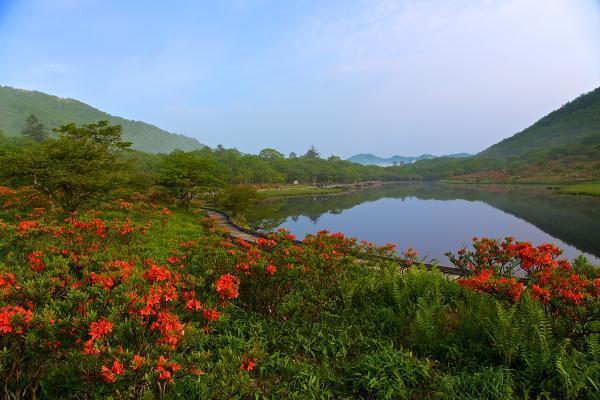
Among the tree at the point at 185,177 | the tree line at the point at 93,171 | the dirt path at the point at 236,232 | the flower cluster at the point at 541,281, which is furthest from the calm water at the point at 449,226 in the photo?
the flower cluster at the point at 541,281

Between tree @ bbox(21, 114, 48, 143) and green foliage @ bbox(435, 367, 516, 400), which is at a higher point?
tree @ bbox(21, 114, 48, 143)

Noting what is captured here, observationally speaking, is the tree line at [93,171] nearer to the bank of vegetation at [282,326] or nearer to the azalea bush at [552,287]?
the bank of vegetation at [282,326]

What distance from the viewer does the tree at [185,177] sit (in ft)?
70.3

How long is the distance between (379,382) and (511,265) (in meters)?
5.72

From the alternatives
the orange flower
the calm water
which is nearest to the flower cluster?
the orange flower

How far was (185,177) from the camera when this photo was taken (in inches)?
872

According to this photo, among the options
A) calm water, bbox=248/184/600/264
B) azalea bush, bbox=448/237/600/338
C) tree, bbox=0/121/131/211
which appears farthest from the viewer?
calm water, bbox=248/184/600/264

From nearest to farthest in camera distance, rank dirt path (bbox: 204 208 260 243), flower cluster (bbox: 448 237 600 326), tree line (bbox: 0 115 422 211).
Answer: flower cluster (bbox: 448 237 600 326)
tree line (bbox: 0 115 422 211)
dirt path (bbox: 204 208 260 243)

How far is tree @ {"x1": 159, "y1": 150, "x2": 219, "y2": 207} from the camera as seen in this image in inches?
844

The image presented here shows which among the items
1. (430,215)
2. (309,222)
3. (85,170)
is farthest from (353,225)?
(85,170)

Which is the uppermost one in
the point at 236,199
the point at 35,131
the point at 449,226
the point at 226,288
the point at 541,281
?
the point at 35,131

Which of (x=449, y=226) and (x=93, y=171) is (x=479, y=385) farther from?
(x=449, y=226)

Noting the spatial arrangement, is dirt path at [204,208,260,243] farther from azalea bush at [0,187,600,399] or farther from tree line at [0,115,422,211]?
azalea bush at [0,187,600,399]

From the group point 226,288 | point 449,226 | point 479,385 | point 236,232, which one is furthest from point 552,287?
point 449,226
